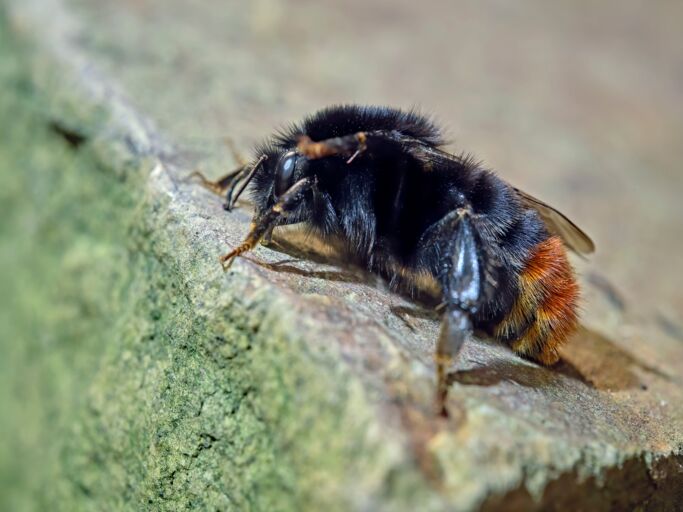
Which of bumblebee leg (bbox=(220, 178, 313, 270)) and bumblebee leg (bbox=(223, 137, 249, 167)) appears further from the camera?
bumblebee leg (bbox=(223, 137, 249, 167))

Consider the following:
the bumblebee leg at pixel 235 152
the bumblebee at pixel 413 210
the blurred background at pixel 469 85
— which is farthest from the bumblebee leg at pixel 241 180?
the blurred background at pixel 469 85

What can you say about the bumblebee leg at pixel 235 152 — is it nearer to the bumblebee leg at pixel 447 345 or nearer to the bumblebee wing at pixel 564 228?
the bumblebee wing at pixel 564 228

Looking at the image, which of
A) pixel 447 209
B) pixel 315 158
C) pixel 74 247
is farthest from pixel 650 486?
pixel 74 247

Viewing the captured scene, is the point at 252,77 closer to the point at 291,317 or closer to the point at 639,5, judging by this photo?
the point at 291,317

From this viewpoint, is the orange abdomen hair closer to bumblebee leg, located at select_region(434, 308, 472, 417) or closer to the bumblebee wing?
the bumblebee wing

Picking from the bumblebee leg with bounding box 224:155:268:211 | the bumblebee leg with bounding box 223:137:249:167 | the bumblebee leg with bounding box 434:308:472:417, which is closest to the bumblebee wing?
the bumblebee leg with bounding box 434:308:472:417
